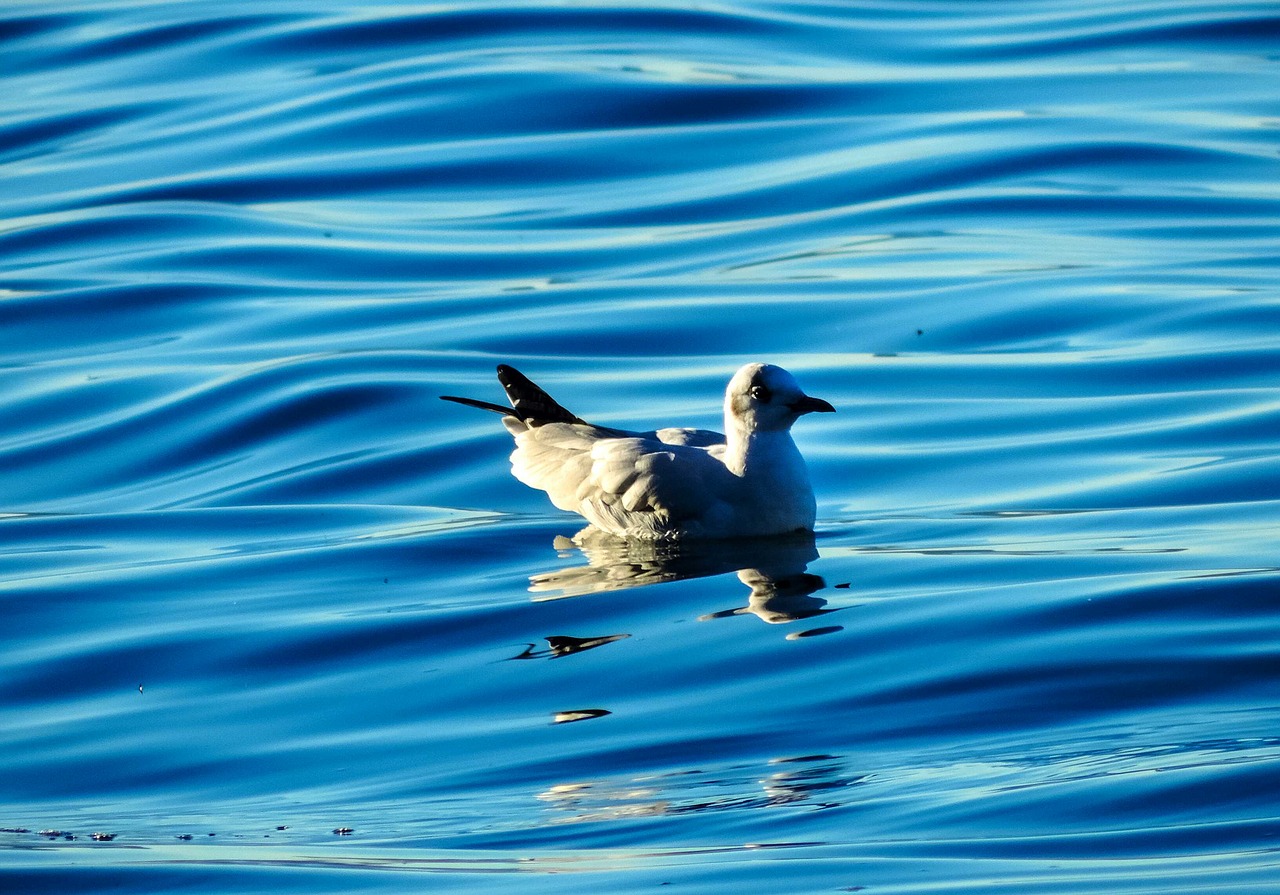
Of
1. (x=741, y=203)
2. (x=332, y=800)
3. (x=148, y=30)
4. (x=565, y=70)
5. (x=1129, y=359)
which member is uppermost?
(x=148, y=30)

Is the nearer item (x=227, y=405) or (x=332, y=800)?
(x=332, y=800)

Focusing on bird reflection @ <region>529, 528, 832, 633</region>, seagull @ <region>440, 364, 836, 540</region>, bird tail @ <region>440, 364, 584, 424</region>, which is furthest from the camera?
bird tail @ <region>440, 364, 584, 424</region>

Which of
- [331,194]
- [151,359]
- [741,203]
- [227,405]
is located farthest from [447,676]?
[331,194]

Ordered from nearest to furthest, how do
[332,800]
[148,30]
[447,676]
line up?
[332,800], [447,676], [148,30]

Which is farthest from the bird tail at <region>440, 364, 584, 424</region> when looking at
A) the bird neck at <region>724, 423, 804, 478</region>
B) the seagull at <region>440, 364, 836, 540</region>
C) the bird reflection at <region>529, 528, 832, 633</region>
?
the bird neck at <region>724, 423, 804, 478</region>

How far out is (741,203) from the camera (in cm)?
1582

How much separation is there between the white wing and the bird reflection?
0.37ft

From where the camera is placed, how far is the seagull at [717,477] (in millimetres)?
8781

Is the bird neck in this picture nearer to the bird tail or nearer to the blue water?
the blue water

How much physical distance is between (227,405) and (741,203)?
551 cm

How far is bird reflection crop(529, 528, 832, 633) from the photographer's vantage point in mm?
7738

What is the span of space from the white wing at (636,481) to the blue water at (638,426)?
0.72 ft

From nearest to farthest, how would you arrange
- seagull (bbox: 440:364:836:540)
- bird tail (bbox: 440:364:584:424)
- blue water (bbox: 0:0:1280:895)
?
blue water (bbox: 0:0:1280:895)
seagull (bbox: 440:364:836:540)
bird tail (bbox: 440:364:584:424)

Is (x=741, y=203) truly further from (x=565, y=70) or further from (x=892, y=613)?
(x=892, y=613)
